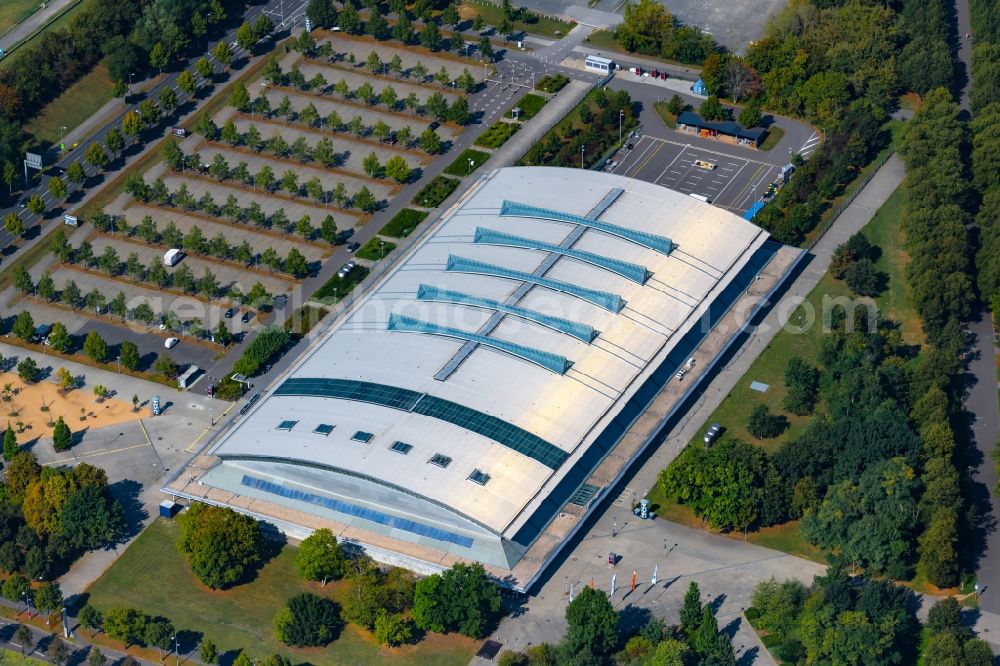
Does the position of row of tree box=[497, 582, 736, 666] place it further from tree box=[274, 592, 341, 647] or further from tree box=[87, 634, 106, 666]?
tree box=[87, 634, 106, 666]

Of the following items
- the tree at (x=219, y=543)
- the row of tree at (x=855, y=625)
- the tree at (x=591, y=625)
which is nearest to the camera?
the row of tree at (x=855, y=625)

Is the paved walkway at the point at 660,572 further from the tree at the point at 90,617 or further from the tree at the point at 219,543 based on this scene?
the tree at the point at 90,617

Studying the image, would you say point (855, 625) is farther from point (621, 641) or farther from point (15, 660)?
point (15, 660)

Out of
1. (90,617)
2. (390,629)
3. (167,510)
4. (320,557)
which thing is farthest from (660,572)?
(90,617)

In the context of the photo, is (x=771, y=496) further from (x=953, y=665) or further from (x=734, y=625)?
(x=953, y=665)

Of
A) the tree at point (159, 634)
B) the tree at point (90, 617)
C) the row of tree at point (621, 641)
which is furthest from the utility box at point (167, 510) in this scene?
the row of tree at point (621, 641)

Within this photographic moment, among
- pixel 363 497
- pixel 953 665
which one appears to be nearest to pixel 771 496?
pixel 953 665
